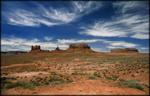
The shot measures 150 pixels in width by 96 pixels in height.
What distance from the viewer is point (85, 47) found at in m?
133

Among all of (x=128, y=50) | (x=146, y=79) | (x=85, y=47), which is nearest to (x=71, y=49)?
(x=85, y=47)

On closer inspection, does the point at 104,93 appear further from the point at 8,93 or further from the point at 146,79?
the point at 146,79

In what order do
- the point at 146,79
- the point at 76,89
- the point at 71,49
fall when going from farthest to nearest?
the point at 71,49
the point at 146,79
the point at 76,89

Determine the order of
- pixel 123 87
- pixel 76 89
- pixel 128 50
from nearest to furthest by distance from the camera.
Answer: pixel 76 89, pixel 123 87, pixel 128 50

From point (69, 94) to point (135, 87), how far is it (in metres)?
5.01

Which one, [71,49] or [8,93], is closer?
[8,93]

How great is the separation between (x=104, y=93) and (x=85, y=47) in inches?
4740

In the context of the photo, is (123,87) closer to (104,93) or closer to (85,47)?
(104,93)

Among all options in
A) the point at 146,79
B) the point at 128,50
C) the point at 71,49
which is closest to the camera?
the point at 146,79

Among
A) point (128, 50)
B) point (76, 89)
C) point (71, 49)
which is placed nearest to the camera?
point (76, 89)

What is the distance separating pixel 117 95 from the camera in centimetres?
1238

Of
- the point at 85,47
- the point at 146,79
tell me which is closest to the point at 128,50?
the point at 85,47

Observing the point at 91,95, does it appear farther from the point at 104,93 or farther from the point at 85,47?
the point at 85,47

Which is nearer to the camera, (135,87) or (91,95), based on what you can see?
(91,95)
